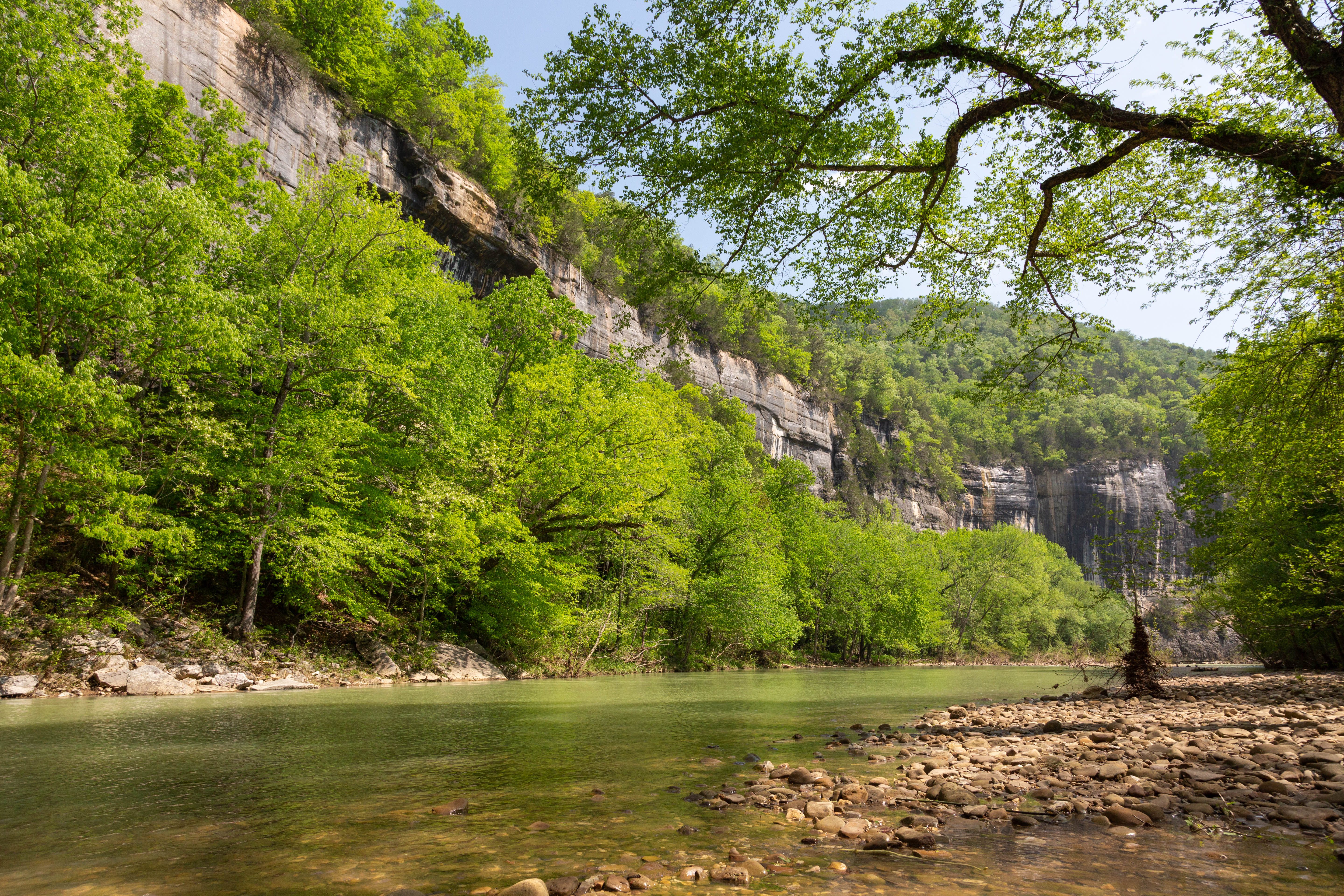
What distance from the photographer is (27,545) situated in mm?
13352

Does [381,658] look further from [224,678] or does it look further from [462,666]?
[224,678]

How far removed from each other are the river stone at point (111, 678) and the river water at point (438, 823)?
3122 mm

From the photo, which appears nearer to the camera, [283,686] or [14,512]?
[14,512]

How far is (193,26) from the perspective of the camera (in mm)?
28594

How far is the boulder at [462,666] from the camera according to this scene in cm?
2055

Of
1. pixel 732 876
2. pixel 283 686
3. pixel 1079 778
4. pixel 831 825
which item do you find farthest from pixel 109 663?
pixel 1079 778

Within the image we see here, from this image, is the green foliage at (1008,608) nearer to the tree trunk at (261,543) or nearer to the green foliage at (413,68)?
the green foliage at (413,68)

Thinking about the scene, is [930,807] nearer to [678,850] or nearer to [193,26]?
[678,850]

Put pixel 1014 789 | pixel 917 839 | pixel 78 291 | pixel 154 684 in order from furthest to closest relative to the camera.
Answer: pixel 154 684, pixel 78 291, pixel 1014 789, pixel 917 839

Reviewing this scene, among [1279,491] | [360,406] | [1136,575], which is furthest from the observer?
[360,406]

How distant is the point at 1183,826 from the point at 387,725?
9.31 m

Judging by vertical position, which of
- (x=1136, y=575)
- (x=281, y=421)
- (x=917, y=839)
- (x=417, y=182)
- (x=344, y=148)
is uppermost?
(x=417, y=182)

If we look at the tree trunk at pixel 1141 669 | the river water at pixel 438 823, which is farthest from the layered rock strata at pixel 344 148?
the tree trunk at pixel 1141 669

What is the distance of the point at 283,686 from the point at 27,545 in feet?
18.3
